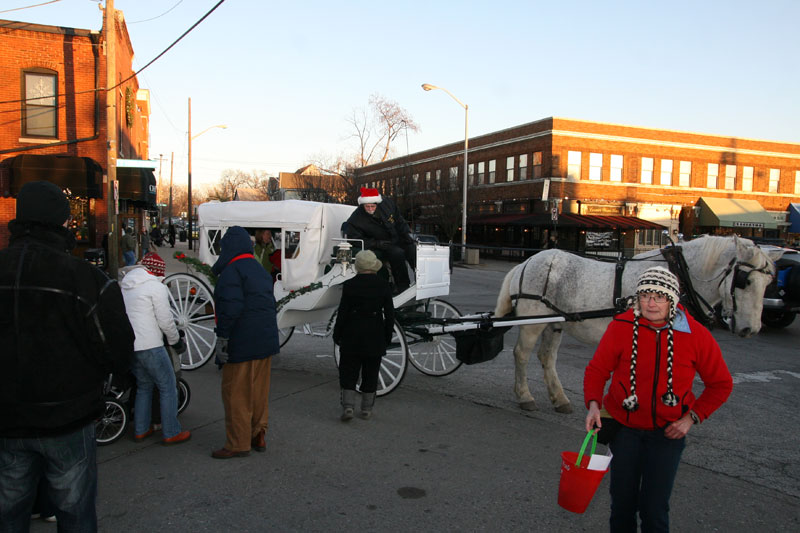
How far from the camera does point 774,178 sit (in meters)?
41.9

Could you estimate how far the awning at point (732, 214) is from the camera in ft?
125

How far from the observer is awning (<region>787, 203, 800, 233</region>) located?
40219 mm

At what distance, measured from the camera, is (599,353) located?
9.54ft

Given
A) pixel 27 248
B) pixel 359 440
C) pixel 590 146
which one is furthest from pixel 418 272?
pixel 590 146

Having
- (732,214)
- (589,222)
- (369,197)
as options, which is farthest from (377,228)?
(732,214)

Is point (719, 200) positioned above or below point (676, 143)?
below

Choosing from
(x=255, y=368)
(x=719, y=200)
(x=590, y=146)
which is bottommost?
(x=255, y=368)

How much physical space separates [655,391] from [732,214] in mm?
42233

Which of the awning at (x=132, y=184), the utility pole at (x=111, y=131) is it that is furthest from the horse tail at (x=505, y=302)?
the awning at (x=132, y=184)

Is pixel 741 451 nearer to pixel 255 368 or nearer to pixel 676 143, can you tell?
pixel 255 368

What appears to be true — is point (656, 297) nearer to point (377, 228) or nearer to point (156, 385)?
point (156, 385)

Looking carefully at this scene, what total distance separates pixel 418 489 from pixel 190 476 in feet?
5.73

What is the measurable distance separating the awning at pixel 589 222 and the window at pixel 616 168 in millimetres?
2796

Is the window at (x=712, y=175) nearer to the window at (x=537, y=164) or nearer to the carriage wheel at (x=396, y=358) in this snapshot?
the window at (x=537, y=164)
